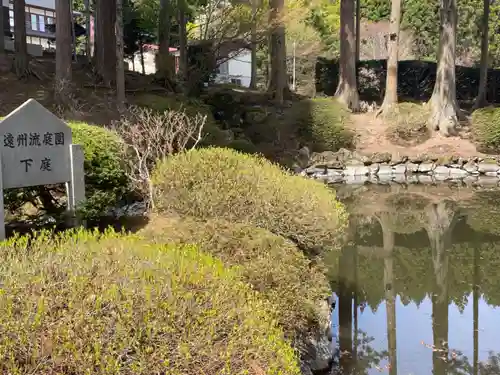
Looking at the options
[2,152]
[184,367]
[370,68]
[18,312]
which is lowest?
[184,367]

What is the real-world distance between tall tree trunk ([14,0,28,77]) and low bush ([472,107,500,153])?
14.4 metres

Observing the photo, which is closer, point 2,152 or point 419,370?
point 2,152

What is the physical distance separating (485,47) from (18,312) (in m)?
21.8

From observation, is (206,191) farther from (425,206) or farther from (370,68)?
(370,68)

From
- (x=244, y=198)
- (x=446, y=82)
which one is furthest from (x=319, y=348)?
(x=446, y=82)

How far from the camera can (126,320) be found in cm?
237

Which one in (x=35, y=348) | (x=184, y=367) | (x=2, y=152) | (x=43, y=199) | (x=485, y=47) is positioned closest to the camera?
(x=35, y=348)

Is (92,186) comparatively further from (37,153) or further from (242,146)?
(242,146)

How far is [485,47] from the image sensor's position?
20984mm

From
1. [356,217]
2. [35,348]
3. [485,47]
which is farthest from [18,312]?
[485,47]

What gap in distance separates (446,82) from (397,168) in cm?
402

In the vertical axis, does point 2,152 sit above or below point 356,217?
above

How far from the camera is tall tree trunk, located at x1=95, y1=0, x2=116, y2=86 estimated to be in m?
17.1

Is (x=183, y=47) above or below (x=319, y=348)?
above
